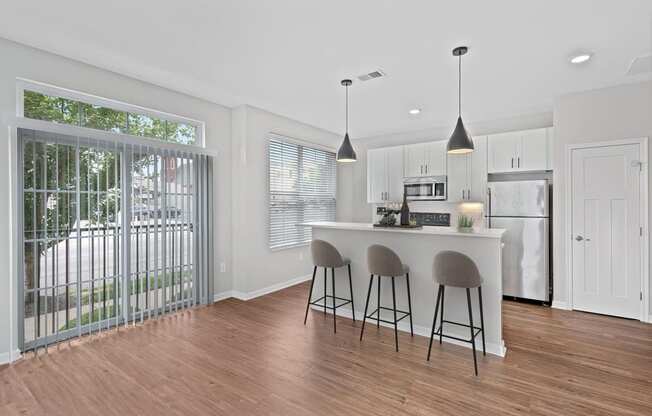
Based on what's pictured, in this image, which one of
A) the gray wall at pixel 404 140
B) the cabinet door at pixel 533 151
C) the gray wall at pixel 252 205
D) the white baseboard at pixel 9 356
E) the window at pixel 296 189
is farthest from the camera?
the window at pixel 296 189

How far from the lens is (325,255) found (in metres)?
3.57

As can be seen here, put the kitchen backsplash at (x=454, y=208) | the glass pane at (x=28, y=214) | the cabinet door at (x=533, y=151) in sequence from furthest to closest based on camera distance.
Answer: the kitchen backsplash at (x=454, y=208), the cabinet door at (x=533, y=151), the glass pane at (x=28, y=214)

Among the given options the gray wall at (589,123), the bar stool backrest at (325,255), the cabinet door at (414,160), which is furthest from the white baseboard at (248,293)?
the gray wall at (589,123)

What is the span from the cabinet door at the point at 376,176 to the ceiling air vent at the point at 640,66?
342 cm

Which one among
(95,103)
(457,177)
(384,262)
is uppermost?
(95,103)

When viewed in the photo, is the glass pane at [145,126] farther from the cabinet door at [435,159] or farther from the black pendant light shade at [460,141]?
the cabinet door at [435,159]

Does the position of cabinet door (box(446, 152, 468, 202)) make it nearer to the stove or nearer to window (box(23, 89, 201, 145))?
the stove

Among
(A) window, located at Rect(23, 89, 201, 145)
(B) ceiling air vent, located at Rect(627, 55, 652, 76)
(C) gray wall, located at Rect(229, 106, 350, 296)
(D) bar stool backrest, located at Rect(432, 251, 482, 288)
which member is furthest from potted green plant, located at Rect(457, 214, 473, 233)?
(A) window, located at Rect(23, 89, 201, 145)

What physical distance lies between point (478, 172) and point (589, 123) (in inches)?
57.5

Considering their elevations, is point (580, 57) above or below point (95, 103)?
above

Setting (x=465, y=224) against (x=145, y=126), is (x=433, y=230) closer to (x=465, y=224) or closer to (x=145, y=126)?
(x=465, y=224)

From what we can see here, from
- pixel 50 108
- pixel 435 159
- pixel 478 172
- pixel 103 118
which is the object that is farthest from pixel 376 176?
pixel 50 108

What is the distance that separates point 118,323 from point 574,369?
4.43 meters

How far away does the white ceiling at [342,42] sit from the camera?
2.33 m
